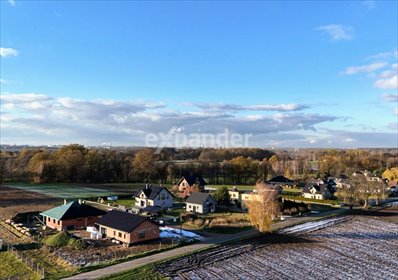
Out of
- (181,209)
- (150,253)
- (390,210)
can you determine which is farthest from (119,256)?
(390,210)

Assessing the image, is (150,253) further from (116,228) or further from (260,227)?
(260,227)

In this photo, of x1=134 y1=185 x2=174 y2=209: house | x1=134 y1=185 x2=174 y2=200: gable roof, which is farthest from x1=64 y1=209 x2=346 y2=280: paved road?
x1=134 y1=185 x2=174 y2=200: gable roof

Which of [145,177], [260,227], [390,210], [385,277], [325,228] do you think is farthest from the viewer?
[145,177]

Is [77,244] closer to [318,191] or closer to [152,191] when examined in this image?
[152,191]

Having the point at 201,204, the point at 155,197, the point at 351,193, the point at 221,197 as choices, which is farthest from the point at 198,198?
the point at 351,193

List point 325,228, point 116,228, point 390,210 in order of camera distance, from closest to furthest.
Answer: point 116,228
point 325,228
point 390,210
